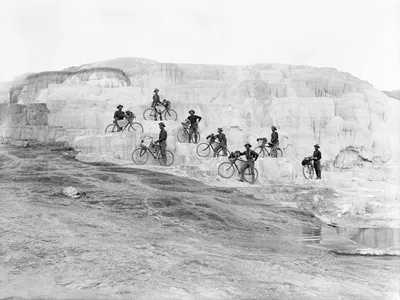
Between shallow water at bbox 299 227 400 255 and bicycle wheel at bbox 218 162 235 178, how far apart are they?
5.52m

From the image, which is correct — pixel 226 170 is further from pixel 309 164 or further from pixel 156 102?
pixel 156 102

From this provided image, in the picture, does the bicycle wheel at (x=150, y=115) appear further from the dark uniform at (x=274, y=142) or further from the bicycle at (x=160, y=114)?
the dark uniform at (x=274, y=142)

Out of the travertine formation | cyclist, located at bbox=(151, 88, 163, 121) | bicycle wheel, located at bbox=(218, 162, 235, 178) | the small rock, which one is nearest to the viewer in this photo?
the small rock

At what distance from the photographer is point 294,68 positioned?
142 ft

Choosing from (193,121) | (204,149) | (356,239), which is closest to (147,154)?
(204,149)

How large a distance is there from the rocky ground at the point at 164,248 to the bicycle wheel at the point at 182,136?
19.8ft

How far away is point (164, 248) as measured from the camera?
686cm

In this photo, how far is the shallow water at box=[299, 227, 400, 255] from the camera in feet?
26.6

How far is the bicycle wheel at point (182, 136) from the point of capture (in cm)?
1991

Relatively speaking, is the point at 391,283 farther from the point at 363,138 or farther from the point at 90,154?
the point at 363,138

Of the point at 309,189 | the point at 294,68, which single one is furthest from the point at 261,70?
the point at 309,189

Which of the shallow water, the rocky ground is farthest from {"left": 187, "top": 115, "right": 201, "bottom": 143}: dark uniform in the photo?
the shallow water

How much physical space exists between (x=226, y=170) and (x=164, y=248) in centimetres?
957

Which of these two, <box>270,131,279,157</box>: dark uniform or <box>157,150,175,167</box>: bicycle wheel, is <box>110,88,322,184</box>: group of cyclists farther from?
<box>157,150,175,167</box>: bicycle wheel
